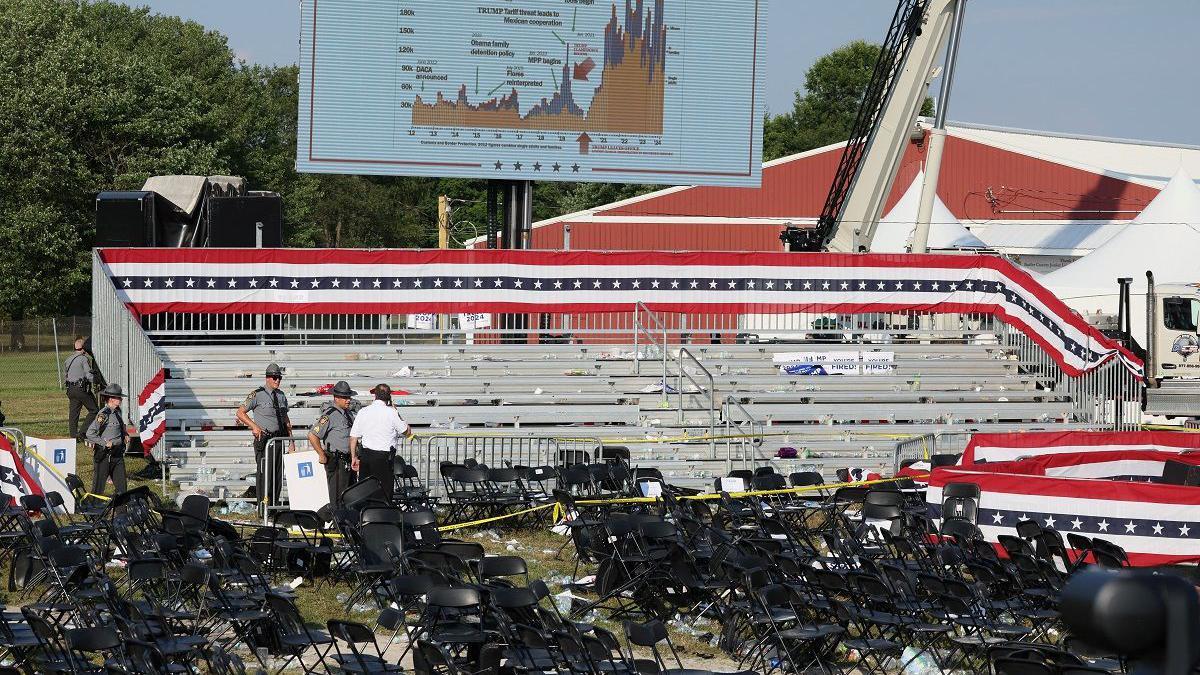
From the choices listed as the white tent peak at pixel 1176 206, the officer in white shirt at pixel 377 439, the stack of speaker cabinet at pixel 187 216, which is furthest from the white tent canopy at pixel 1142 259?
the officer in white shirt at pixel 377 439

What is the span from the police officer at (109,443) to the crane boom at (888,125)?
14042 millimetres

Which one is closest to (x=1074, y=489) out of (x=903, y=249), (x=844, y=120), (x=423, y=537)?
(x=423, y=537)

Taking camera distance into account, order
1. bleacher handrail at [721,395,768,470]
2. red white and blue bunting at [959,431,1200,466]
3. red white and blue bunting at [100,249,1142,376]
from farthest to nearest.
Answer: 1. red white and blue bunting at [100,249,1142,376]
2. bleacher handrail at [721,395,768,470]
3. red white and blue bunting at [959,431,1200,466]

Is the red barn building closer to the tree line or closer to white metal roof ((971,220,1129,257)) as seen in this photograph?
white metal roof ((971,220,1129,257))

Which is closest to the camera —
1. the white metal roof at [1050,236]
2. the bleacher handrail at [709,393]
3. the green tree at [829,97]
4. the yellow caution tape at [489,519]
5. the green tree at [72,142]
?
the yellow caution tape at [489,519]

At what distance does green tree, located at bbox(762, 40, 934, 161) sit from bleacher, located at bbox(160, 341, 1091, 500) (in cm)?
4919

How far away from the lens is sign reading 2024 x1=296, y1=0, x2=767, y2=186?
862 inches

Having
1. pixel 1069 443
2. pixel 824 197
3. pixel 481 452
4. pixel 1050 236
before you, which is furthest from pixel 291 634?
pixel 824 197

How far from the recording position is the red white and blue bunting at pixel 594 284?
21203 millimetres

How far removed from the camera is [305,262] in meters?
21.5

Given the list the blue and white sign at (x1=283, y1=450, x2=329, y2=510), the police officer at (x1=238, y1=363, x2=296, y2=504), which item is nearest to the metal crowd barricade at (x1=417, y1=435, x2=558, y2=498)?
the police officer at (x1=238, y1=363, x2=296, y2=504)

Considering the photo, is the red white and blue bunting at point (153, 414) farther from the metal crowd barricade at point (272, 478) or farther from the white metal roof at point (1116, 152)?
the white metal roof at point (1116, 152)

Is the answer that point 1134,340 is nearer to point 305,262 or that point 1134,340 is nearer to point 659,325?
point 659,325

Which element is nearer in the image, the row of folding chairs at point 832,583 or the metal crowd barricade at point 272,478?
the row of folding chairs at point 832,583
